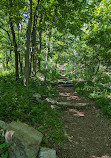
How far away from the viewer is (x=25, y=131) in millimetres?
2902

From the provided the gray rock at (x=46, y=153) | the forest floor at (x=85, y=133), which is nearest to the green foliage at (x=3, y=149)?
the gray rock at (x=46, y=153)

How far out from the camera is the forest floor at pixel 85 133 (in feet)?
12.4

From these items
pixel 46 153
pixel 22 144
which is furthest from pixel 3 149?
pixel 46 153

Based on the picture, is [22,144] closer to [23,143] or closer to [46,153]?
[23,143]

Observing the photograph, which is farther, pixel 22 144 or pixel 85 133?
pixel 85 133

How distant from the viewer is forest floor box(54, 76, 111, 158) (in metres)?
3.77

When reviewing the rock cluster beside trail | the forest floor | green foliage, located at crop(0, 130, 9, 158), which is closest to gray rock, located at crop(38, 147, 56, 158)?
the rock cluster beside trail

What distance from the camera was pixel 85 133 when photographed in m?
4.86

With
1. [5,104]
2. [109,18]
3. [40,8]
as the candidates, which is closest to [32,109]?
[5,104]

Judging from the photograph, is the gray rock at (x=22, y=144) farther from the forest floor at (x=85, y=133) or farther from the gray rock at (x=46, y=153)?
the forest floor at (x=85, y=133)

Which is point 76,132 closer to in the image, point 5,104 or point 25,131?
point 25,131

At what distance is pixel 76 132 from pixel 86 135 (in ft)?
1.34

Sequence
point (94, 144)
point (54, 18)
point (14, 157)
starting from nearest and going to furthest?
1. point (14, 157)
2. point (94, 144)
3. point (54, 18)

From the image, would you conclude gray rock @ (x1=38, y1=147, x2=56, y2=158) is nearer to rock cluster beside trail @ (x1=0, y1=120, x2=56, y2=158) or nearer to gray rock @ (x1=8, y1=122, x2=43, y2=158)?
rock cluster beside trail @ (x1=0, y1=120, x2=56, y2=158)
